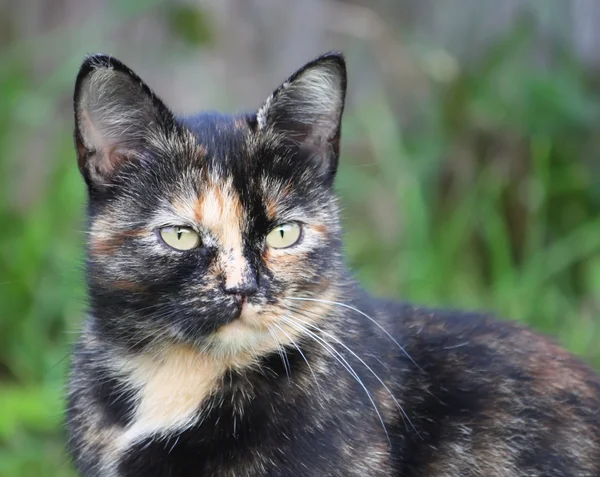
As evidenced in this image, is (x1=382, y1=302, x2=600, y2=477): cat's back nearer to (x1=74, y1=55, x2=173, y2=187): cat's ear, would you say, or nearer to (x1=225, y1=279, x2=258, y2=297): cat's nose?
(x1=225, y1=279, x2=258, y2=297): cat's nose

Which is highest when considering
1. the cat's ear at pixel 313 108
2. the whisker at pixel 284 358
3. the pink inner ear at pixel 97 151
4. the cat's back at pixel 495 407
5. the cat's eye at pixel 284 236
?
the cat's ear at pixel 313 108

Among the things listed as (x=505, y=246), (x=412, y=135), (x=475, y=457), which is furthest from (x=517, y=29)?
(x=475, y=457)

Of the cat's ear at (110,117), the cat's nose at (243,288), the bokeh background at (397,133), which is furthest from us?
the bokeh background at (397,133)

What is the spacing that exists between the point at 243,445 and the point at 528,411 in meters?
0.80

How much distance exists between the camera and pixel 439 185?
5.12 m

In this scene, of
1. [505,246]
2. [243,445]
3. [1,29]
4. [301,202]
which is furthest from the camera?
[1,29]

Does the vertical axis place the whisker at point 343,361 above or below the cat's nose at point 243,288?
below

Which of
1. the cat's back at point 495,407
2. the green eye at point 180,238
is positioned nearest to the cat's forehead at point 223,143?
the green eye at point 180,238

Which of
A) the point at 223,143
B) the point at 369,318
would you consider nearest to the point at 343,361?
the point at 369,318

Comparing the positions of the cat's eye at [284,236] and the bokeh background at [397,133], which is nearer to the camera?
the cat's eye at [284,236]

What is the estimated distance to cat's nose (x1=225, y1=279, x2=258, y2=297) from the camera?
1959 millimetres

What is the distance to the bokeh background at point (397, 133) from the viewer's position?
4227 mm

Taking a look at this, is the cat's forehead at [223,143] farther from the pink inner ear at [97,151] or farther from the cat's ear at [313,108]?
the pink inner ear at [97,151]

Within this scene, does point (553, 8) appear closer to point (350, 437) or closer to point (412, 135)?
point (412, 135)
